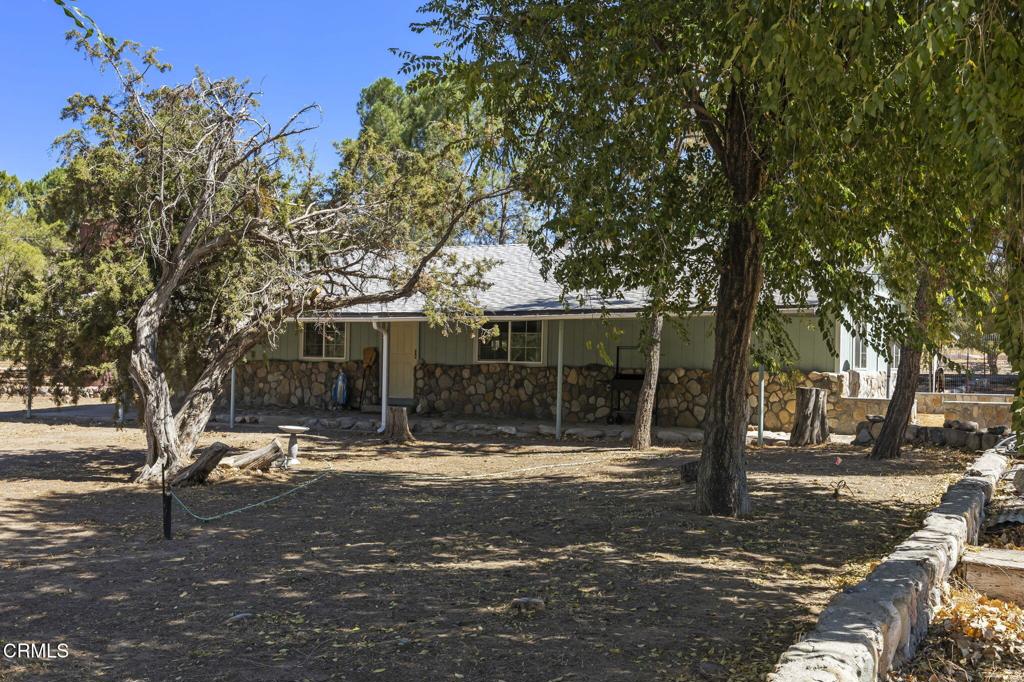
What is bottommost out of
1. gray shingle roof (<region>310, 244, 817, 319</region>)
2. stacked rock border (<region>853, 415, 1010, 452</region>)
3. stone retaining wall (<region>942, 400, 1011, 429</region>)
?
stacked rock border (<region>853, 415, 1010, 452</region>)

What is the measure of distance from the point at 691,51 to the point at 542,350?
12436 mm

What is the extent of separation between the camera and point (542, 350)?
18.9m

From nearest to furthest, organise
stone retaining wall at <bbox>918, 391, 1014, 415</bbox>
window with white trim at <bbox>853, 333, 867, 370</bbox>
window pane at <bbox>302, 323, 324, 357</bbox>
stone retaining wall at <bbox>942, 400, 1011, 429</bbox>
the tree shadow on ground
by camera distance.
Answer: the tree shadow on ground → stone retaining wall at <bbox>942, 400, 1011, 429</bbox> → window with white trim at <bbox>853, 333, 867, 370</bbox> → stone retaining wall at <bbox>918, 391, 1014, 415</bbox> → window pane at <bbox>302, 323, 324, 357</bbox>

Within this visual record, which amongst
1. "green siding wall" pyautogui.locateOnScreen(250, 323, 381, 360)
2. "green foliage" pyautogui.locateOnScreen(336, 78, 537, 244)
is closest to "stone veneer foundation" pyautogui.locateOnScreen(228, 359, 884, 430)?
"green siding wall" pyautogui.locateOnScreen(250, 323, 381, 360)

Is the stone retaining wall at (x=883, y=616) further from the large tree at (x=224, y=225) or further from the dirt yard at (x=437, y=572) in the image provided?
the large tree at (x=224, y=225)

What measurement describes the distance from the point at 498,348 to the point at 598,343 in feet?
15.9

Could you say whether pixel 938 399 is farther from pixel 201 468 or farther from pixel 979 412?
pixel 201 468

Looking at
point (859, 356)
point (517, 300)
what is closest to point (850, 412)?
point (859, 356)

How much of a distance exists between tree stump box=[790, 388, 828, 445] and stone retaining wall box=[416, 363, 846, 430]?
2.51 ft

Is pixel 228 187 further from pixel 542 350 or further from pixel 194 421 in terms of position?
pixel 542 350

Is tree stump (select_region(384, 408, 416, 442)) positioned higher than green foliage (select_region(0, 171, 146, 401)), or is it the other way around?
green foliage (select_region(0, 171, 146, 401))

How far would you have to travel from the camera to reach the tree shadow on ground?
473 centimetres

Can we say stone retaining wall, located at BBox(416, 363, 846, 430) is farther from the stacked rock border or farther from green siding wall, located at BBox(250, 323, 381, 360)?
green siding wall, located at BBox(250, 323, 381, 360)

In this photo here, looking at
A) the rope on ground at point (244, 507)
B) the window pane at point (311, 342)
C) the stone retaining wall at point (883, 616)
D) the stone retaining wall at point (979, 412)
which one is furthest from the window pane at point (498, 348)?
the stone retaining wall at point (883, 616)
